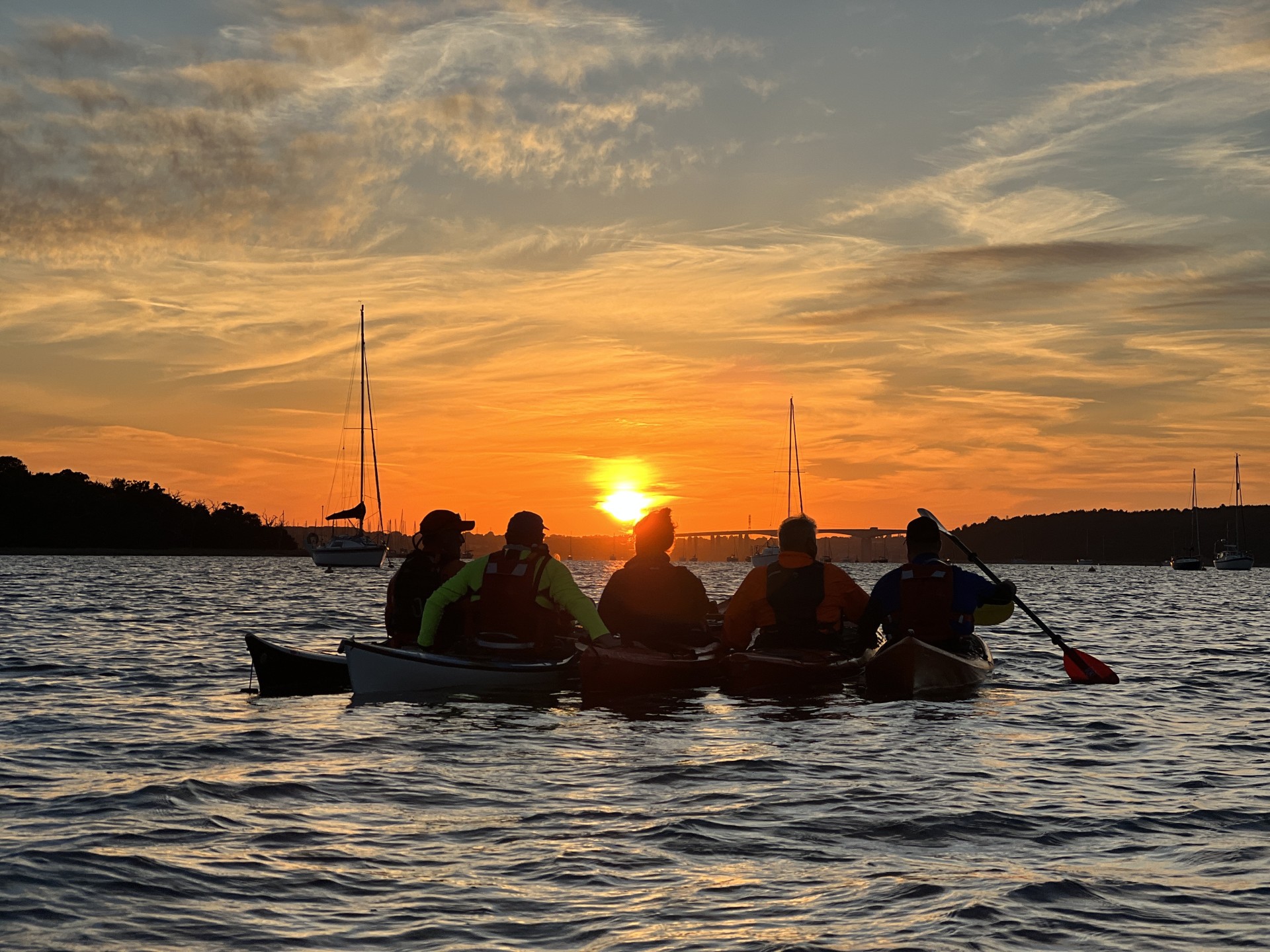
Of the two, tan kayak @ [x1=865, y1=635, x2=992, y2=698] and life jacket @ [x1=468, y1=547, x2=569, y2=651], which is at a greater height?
life jacket @ [x1=468, y1=547, x2=569, y2=651]

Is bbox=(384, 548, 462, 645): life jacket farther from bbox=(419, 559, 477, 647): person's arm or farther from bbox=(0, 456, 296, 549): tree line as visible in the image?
bbox=(0, 456, 296, 549): tree line

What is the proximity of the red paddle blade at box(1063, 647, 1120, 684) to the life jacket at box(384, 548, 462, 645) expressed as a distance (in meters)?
9.12

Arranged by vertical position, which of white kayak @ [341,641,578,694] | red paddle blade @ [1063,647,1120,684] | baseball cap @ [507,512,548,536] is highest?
baseball cap @ [507,512,548,536]

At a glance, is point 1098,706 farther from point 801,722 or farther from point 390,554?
point 390,554

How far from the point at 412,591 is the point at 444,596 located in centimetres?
107

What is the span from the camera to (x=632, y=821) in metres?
7.70

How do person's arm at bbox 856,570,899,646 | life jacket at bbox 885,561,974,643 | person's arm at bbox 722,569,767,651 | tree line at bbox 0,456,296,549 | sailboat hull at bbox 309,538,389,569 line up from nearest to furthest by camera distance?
person's arm at bbox 856,570,899,646 → life jacket at bbox 885,561,974,643 → person's arm at bbox 722,569,767,651 → sailboat hull at bbox 309,538,389,569 → tree line at bbox 0,456,296,549

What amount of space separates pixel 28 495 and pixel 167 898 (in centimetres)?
14212

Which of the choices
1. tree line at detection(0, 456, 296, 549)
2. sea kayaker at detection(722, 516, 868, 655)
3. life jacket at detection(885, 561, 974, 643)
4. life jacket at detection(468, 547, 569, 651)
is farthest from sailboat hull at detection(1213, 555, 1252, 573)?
life jacket at detection(468, 547, 569, 651)

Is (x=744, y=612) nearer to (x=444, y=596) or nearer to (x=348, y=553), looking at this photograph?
(x=444, y=596)

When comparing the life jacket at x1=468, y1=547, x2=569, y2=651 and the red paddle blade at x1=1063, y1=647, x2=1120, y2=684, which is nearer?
the life jacket at x1=468, y1=547, x2=569, y2=651

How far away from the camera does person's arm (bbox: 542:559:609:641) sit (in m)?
14.1

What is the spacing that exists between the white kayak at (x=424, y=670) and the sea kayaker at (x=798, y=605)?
2717mm

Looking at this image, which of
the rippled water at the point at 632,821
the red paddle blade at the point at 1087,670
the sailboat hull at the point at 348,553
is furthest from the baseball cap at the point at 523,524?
the sailboat hull at the point at 348,553
